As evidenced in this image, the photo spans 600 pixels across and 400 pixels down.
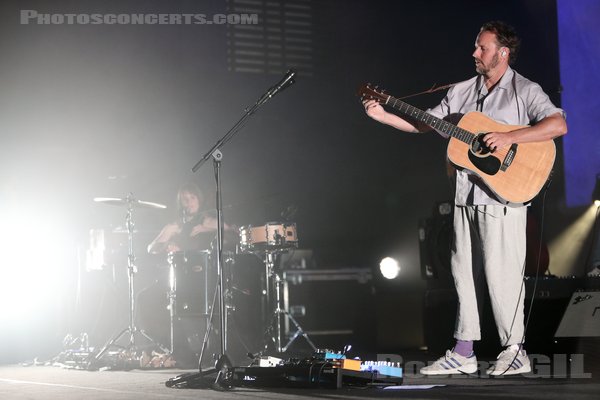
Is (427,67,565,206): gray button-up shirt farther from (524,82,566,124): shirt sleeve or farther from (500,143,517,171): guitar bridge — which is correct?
(500,143,517,171): guitar bridge

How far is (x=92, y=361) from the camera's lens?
5605 millimetres

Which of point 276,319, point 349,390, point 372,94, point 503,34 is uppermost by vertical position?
point 503,34

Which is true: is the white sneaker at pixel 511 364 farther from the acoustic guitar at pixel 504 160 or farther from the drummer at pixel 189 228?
the drummer at pixel 189 228

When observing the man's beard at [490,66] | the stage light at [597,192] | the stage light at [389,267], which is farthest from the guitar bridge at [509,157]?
the stage light at [389,267]

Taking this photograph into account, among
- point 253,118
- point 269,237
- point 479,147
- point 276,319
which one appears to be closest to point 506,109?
point 479,147

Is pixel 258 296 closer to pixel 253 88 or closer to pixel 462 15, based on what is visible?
pixel 253 88

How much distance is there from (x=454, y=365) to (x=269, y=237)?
249 cm

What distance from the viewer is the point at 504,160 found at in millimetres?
3707

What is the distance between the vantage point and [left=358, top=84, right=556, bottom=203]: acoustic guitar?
3695mm

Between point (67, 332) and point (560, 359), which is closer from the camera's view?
point (560, 359)

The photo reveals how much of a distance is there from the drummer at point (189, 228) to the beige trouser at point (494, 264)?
116 inches

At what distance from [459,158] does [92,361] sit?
3.13 meters

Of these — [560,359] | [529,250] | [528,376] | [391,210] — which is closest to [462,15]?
[391,210]

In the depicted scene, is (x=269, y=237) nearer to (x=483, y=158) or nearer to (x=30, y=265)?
(x=30, y=265)
